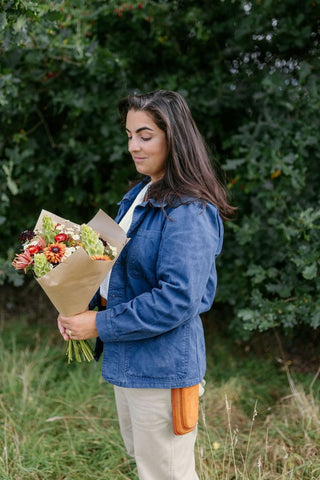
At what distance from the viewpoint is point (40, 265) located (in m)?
1.37

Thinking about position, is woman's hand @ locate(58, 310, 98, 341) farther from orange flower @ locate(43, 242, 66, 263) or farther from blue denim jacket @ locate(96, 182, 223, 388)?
orange flower @ locate(43, 242, 66, 263)

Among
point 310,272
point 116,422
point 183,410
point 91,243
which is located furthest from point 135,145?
point 116,422

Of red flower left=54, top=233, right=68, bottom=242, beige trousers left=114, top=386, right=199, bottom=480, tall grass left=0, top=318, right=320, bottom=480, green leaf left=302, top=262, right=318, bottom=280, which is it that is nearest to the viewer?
red flower left=54, top=233, right=68, bottom=242

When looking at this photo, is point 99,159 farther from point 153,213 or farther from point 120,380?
point 120,380

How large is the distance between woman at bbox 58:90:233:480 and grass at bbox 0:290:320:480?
14.5 inches

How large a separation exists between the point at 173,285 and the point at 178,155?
0.45m

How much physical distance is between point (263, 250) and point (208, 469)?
1448mm

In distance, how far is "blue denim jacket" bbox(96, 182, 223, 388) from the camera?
1412 mm

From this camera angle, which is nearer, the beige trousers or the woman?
the woman

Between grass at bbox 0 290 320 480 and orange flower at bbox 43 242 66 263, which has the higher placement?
orange flower at bbox 43 242 66 263

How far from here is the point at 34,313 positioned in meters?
4.37

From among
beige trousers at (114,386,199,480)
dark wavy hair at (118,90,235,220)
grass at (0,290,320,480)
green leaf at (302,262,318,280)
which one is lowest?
grass at (0,290,320,480)

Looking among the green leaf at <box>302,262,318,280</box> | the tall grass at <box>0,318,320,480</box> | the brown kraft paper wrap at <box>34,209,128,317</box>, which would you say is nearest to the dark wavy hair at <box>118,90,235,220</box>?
the brown kraft paper wrap at <box>34,209,128,317</box>

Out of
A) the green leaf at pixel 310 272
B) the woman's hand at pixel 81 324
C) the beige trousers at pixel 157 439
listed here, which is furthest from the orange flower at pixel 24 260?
the green leaf at pixel 310 272
